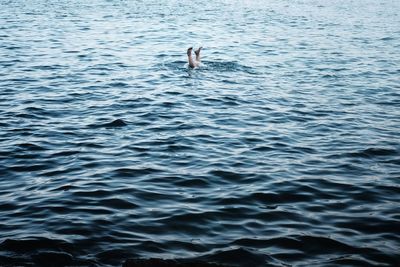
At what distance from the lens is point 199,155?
35.3ft

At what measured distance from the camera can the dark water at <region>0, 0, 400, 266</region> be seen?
7.05 metres

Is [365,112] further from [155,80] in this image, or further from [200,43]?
[200,43]

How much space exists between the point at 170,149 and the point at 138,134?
4.83 ft

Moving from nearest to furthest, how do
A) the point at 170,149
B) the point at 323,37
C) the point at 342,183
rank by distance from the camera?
1. the point at 342,183
2. the point at 170,149
3. the point at 323,37

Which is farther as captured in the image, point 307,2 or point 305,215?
point 307,2

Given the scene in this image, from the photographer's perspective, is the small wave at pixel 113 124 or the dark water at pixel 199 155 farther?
the small wave at pixel 113 124

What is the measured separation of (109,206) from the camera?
8.22m

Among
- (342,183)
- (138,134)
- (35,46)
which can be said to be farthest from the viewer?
(35,46)

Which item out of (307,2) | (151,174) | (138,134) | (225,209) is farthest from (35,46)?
(307,2)

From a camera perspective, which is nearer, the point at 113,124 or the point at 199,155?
the point at 199,155

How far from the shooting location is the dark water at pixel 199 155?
23.1 ft

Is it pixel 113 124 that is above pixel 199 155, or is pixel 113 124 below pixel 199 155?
above

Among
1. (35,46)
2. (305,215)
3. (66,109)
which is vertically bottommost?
(305,215)

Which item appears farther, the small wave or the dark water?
the small wave
